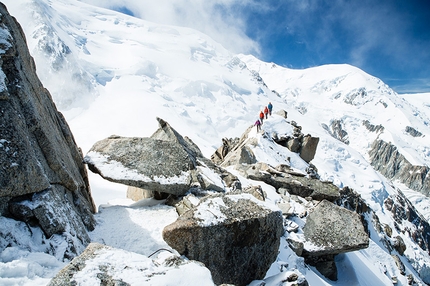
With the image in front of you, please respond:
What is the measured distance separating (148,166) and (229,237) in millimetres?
4732

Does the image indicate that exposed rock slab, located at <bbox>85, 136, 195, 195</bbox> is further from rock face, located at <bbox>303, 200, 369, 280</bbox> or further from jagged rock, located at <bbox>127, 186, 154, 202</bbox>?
rock face, located at <bbox>303, 200, 369, 280</bbox>

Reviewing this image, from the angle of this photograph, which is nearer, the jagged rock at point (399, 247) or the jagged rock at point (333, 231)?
A: the jagged rock at point (333, 231)

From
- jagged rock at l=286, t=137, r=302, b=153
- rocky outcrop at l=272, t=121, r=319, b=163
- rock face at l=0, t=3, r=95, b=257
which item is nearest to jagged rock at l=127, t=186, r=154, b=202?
rock face at l=0, t=3, r=95, b=257

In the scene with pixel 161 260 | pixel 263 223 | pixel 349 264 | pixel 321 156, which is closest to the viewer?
pixel 161 260

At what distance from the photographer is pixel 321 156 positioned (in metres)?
104

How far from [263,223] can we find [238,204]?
0.87 meters

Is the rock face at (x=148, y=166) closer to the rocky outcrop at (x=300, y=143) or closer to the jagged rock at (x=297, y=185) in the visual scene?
the jagged rock at (x=297, y=185)

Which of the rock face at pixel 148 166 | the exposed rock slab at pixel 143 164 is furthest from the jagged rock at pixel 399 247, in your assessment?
the exposed rock slab at pixel 143 164

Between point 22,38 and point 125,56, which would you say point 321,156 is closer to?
point 125,56

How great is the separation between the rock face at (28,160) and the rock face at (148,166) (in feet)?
7.61

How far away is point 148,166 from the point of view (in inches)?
379

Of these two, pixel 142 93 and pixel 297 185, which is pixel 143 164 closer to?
pixel 297 185

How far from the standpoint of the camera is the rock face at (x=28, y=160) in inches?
190

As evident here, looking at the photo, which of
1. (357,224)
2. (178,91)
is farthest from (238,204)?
(178,91)
